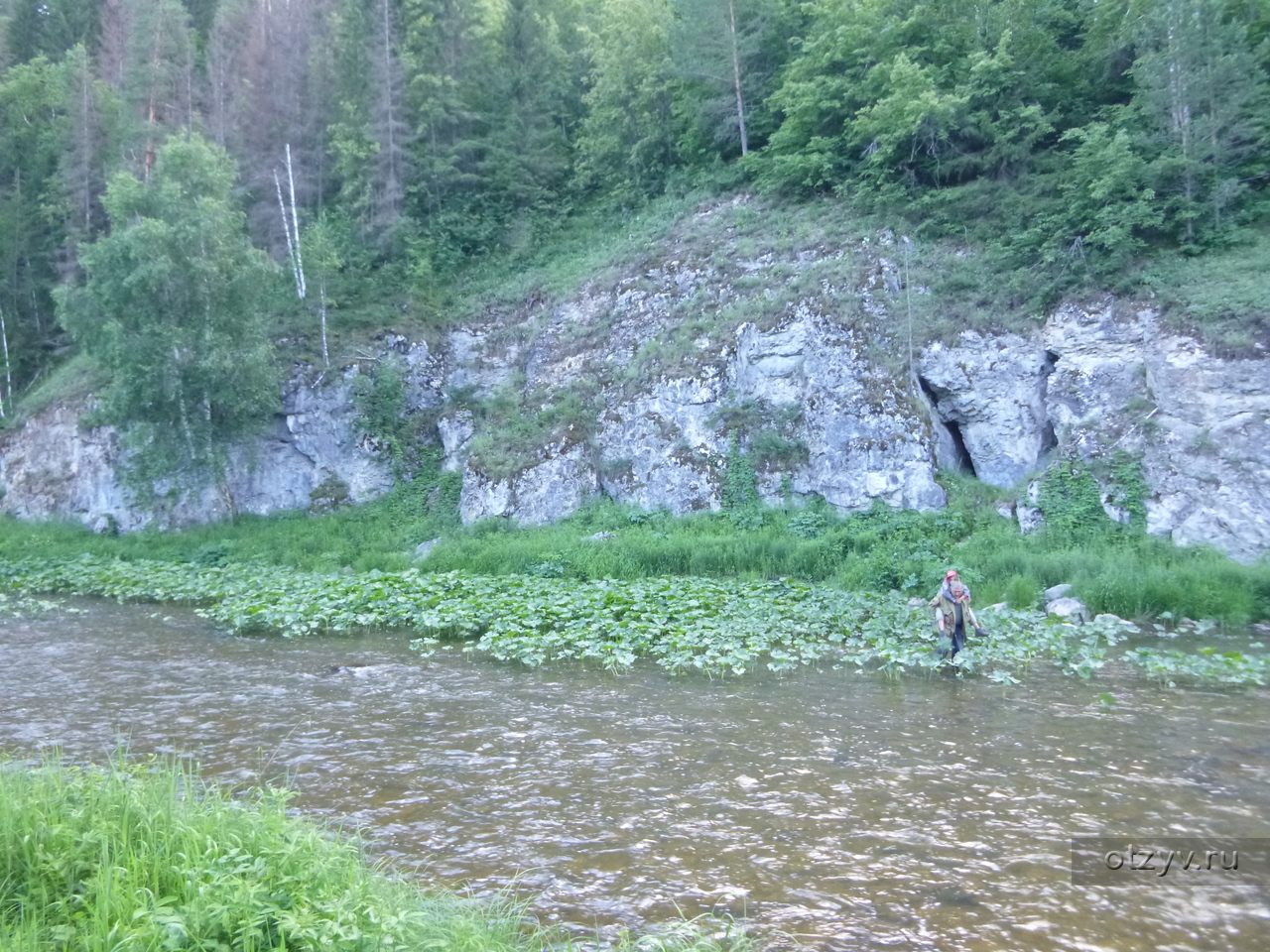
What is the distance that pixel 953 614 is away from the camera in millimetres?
12406

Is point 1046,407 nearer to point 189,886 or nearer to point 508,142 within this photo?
point 189,886

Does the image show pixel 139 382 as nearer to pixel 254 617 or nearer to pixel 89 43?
pixel 254 617

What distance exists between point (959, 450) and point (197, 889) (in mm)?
20551

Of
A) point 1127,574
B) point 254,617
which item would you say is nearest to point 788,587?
point 1127,574

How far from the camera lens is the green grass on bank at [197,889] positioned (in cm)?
417

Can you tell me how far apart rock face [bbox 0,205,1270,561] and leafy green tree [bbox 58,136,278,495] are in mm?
1747

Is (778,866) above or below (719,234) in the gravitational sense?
below

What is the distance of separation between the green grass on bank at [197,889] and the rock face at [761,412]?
16801mm

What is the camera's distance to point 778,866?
6.53 metres

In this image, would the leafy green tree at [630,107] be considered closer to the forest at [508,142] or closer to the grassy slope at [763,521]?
the forest at [508,142]

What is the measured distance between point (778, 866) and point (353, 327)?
28.1 m

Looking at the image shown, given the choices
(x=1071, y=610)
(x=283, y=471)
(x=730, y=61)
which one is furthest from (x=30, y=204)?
(x=1071, y=610)

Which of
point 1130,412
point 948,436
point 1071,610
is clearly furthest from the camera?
point 948,436

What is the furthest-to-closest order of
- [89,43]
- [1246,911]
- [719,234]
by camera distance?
[89,43] → [719,234] → [1246,911]
